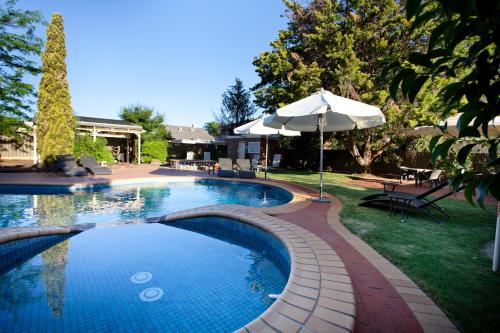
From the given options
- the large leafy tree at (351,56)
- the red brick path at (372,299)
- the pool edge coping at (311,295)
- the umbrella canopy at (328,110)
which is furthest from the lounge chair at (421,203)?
the large leafy tree at (351,56)

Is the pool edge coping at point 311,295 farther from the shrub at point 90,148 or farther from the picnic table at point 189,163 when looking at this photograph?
the shrub at point 90,148

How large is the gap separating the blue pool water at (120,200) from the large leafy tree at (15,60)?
663 cm

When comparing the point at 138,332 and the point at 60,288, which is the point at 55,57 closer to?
the point at 60,288

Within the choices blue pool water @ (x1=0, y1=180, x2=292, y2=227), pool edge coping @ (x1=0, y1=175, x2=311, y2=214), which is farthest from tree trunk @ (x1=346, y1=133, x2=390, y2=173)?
blue pool water @ (x1=0, y1=180, x2=292, y2=227)

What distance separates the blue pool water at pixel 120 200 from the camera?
6519 mm

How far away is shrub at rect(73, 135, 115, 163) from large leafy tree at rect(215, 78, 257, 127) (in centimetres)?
2924

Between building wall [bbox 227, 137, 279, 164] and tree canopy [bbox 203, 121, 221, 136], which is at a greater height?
tree canopy [bbox 203, 121, 221, 136]

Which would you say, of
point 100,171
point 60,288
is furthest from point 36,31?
point 60,288

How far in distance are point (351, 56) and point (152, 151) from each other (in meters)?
16.6

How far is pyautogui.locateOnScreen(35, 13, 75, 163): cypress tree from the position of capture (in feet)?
46.9

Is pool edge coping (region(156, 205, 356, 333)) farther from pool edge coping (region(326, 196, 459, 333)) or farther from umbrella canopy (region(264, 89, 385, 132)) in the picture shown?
umbrella canopy (region(264, 89, 385, 132))

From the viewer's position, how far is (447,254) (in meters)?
3.87

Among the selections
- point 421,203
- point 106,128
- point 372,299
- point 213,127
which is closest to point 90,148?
point 106,128

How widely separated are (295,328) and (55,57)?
18322mm
